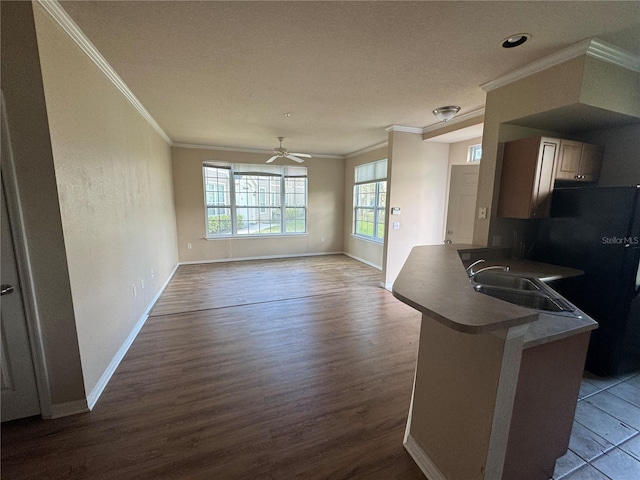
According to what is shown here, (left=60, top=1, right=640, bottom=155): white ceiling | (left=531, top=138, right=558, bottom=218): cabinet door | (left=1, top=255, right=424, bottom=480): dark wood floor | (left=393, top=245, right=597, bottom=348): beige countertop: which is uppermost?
(left=60, top=1, right=640, bottom=155): white ceiling

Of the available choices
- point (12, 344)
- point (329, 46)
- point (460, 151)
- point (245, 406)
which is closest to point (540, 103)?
point (329, 46)

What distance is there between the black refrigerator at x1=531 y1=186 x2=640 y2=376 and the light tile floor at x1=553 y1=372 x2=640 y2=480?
A: 0.55 feet

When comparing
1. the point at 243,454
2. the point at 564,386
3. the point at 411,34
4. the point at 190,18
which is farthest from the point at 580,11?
the point at 243,454

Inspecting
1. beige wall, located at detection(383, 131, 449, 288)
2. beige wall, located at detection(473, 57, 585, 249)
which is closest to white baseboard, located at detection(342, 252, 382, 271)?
beige wall, located at detection(383, 131, 449, 288)

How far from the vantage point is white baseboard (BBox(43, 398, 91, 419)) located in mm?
1805

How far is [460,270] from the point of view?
172 centimetres

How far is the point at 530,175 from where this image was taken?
7.78ft

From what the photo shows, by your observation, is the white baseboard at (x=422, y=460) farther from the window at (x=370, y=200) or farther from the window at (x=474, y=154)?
the window at (x=370, y=200)

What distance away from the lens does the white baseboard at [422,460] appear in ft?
4.61

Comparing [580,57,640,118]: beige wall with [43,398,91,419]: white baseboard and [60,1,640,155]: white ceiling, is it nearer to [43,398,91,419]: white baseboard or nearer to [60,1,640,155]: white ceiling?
[60,1,640,155]: white ceiling

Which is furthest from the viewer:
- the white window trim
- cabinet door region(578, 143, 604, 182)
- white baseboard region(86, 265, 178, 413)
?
the white window trim

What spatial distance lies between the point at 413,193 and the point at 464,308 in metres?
3.76

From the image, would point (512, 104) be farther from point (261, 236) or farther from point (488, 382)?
point (261, 236)
